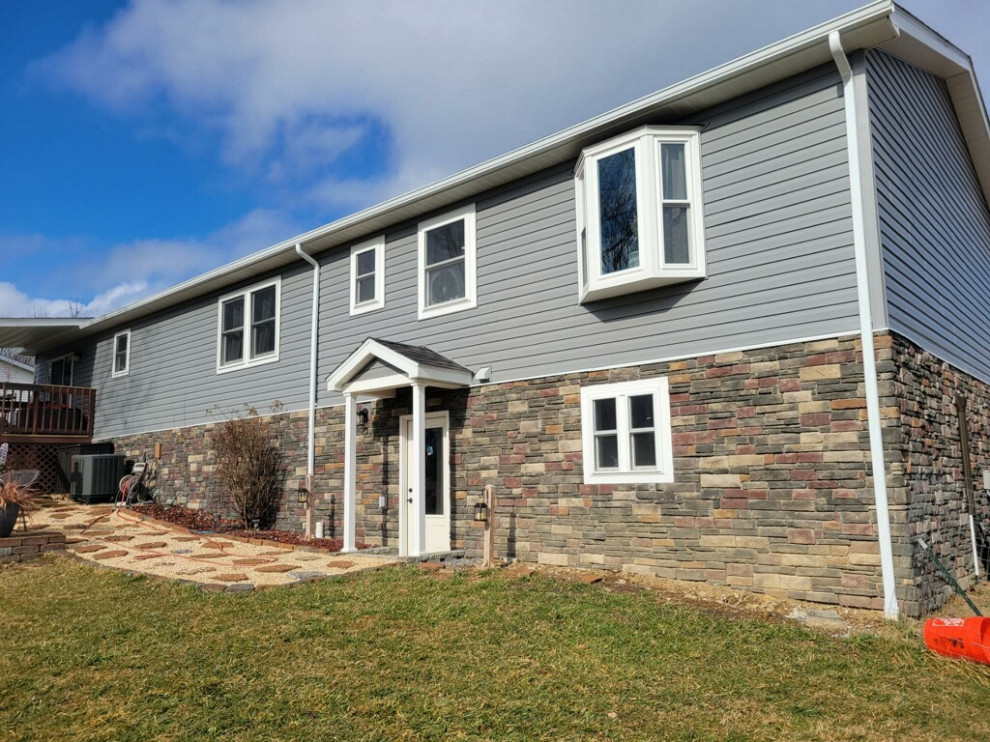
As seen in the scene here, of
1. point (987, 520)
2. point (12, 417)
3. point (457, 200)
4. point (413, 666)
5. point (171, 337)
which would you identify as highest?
point (457, 200)

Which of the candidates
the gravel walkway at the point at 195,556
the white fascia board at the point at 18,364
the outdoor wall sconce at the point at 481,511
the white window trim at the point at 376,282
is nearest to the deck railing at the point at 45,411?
the gravel walkway at the point at 195,556

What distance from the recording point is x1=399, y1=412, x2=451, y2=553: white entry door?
10.0 meters

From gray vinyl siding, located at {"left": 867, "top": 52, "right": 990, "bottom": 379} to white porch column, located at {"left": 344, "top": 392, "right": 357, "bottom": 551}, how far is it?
735 centimetres

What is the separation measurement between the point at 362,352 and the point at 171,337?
7.76 meters

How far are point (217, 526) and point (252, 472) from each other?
1144 mm

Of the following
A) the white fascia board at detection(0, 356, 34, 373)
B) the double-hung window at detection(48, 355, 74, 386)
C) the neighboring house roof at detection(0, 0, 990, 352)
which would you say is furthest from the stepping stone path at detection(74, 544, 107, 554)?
the white fascia board at detection(0, 356, 34, 373)

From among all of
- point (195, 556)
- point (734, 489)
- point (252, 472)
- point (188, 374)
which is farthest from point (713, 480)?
point (188, 374)

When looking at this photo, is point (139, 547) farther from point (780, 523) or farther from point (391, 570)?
point (780, 523)

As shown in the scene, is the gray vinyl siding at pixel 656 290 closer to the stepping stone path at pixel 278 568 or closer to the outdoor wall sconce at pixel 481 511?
the outdoor wall sconce at pixel 481 511

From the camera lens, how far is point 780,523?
696 centimetres

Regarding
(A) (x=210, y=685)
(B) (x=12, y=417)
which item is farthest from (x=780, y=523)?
(B) (x=12, y=417)

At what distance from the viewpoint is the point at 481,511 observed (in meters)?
8.95

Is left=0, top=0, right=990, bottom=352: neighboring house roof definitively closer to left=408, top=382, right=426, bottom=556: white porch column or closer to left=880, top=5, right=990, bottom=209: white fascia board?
left=880, top=5, right=990, bottom=209: white fascia board

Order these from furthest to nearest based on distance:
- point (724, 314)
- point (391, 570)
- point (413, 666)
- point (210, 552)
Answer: point (210, 552), point (391, 570), point (724, 314), point (413, 666)
